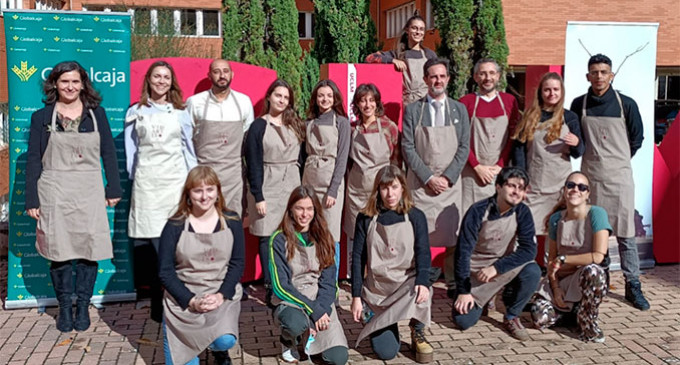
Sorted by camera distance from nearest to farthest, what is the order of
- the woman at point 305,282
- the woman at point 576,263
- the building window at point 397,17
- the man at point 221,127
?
the woman at point 305,282
the woman at point 576,263
the man at point 221,127
the building window at point 397,17

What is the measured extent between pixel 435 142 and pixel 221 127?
162cm

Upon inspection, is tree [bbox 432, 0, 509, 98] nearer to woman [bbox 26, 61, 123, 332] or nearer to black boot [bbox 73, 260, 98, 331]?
woman [bbox 26, 61, 123, 332]

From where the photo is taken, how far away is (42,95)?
207 inches

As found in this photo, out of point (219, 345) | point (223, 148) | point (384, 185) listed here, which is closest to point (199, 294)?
point (219, 345)

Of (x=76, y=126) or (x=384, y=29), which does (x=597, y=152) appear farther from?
(x=384, y=29)

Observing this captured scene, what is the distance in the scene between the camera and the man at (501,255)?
4.79 metres

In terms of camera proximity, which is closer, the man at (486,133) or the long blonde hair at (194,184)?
the long blonde hair at (194,184)

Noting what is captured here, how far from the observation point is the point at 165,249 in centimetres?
410

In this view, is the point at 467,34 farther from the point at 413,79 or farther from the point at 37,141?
the point at 37,141

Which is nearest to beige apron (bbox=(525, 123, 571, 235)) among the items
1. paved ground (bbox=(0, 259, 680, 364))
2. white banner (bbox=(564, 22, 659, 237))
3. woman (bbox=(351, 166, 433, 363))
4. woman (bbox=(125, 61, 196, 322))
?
paved ground (bbox=(0, 259, 680, 364))

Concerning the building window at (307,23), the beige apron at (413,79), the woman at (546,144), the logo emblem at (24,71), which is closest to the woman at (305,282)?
the woman at (546,144)

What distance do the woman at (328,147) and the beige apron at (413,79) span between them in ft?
3.41

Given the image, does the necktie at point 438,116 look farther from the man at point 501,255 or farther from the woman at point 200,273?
the woman at point 200,273

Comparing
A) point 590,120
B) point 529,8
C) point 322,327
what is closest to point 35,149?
point 322,327
